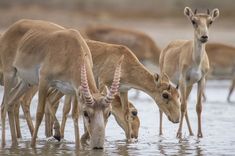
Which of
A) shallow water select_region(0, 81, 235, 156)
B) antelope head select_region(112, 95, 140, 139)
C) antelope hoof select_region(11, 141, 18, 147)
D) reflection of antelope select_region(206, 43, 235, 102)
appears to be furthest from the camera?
reflection of antelope select_region(206, 43, 235, 102)

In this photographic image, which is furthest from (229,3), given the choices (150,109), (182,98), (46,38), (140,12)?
(46,38)

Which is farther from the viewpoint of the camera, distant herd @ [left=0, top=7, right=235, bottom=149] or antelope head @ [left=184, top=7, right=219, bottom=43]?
antelope head @ [left=184, top=7, right=219, bottom=43]

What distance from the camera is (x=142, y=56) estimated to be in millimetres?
27922

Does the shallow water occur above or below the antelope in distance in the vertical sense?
below

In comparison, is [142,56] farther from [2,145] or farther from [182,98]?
[2,145]

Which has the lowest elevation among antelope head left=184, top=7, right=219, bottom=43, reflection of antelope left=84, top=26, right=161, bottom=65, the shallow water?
the shallow water

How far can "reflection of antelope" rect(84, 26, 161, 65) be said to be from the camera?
2772 centimetres

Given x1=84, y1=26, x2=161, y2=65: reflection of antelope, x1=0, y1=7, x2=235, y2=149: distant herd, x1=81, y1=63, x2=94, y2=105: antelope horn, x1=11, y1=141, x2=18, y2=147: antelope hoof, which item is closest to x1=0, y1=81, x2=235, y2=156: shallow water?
x1=11, y1=141, x2=18, y2=147: antelope hoof

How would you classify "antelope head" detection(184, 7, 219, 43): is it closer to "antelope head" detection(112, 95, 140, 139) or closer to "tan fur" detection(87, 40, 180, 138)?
"tan fur" detection(87, 40, 180, 138)

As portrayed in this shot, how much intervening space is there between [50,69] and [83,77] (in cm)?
117

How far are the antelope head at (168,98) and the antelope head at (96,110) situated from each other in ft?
9.11

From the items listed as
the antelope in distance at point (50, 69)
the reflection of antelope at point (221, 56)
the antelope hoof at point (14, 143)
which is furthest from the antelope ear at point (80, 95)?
the reflection of antelope at point (221, 56)

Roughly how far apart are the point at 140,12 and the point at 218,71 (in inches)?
772

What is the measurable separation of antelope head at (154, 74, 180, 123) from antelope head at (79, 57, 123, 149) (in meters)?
2.78
